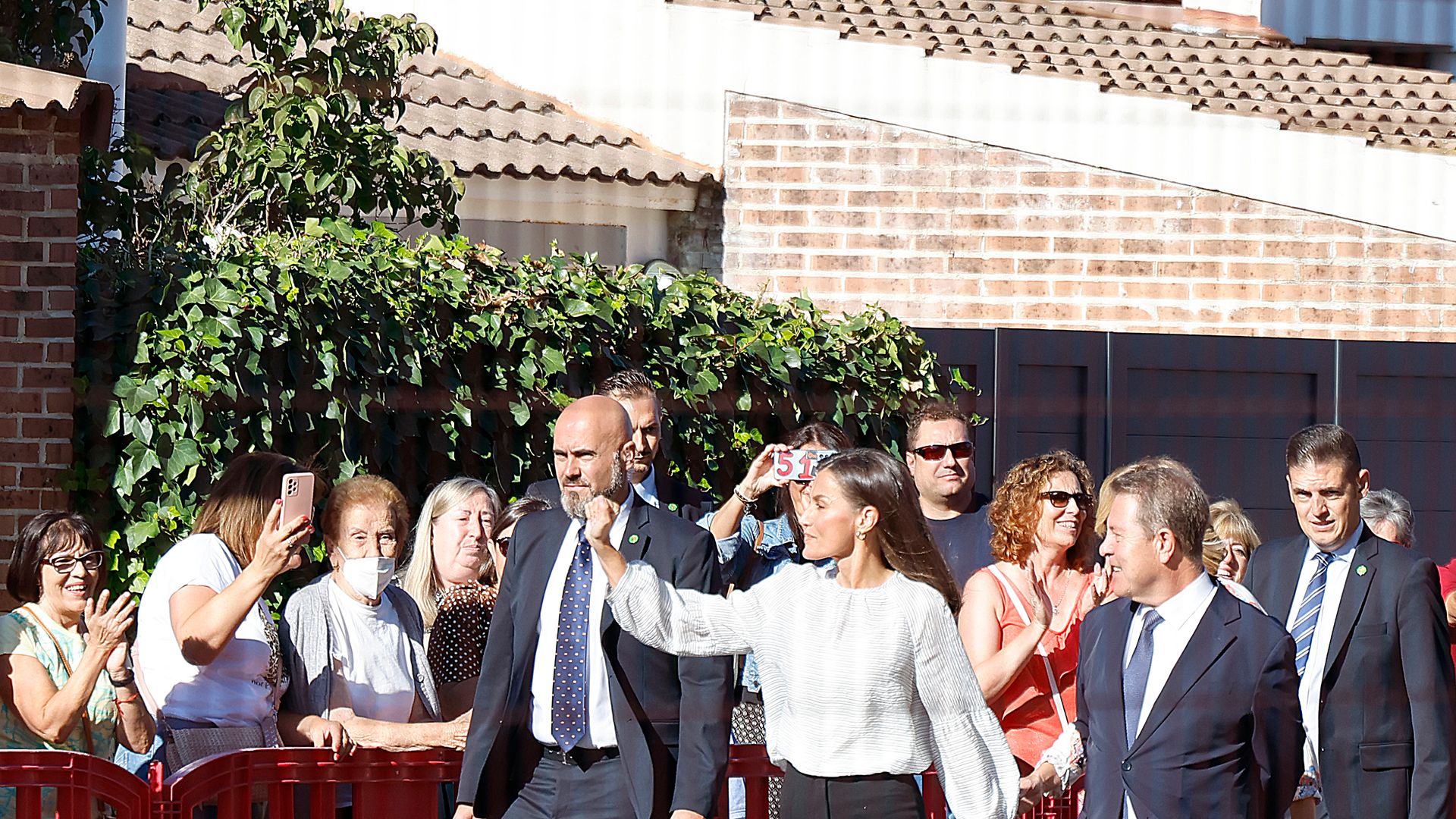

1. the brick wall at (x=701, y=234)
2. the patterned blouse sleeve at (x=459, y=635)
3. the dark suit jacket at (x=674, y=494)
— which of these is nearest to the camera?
the dark suit jacket at (x=674, y=494)

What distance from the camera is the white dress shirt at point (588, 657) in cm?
376

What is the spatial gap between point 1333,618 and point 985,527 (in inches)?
38.0

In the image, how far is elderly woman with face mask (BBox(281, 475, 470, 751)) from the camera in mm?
4176

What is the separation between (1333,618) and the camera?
4.53 m

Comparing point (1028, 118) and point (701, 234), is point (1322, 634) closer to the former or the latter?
point (1028, 118)

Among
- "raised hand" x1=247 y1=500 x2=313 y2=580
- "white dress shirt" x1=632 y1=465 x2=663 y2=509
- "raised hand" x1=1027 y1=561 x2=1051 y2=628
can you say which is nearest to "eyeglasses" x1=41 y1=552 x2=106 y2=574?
"raised hand" x1=247 y1=500 x2=313 y2=580

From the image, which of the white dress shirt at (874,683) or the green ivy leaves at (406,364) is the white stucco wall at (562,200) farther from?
the white dress shirt at (874,683)

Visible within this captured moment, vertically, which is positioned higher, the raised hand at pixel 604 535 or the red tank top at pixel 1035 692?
the raised hand at pixel 604 535

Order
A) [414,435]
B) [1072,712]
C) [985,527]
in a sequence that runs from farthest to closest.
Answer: [414,435], [985,527], [1072,712]

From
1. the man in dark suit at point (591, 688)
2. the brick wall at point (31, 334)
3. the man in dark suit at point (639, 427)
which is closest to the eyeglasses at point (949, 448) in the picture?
the man in dark suit at point (639, 427)

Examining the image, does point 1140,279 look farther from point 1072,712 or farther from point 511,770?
point 511,770

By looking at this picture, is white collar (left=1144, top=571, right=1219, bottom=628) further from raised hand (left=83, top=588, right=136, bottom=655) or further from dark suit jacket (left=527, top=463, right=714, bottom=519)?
raised hand (left=83, top=588, right=136, bottom=655)

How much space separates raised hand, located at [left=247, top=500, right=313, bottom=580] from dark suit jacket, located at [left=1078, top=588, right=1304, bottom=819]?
1.82 metres

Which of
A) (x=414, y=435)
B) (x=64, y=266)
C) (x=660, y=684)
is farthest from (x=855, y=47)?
(x=660, y=684)
